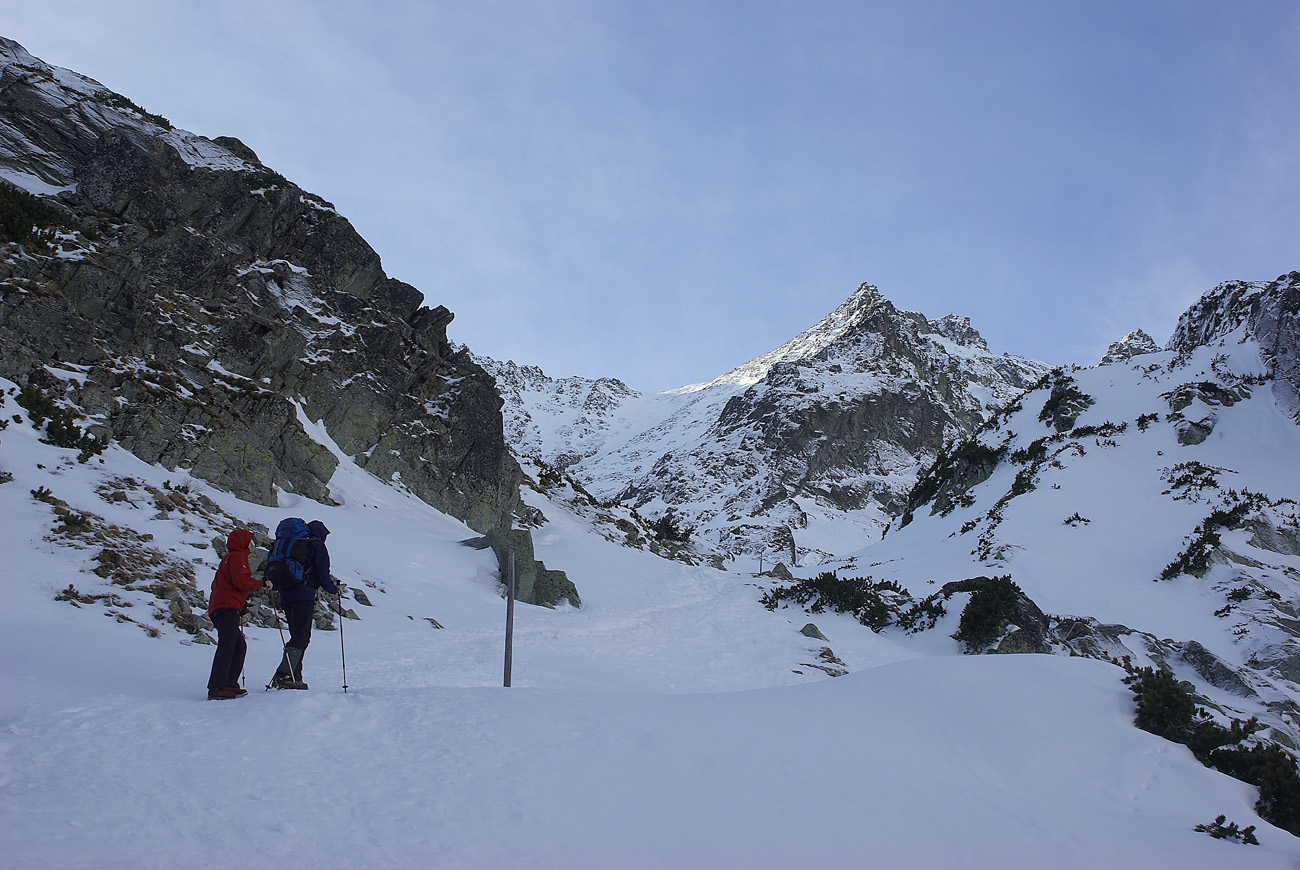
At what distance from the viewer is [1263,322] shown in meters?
35.3

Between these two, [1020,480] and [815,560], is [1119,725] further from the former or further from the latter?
[815,560]

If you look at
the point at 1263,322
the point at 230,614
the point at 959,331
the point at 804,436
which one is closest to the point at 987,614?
the point at 230,614

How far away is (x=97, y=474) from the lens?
12.3 m

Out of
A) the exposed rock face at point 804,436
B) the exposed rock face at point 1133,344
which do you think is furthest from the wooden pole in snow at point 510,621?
the exposed rock face at point 1133,344

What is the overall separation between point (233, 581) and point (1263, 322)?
46.5 metres

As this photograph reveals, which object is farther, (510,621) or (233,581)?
(510,621)

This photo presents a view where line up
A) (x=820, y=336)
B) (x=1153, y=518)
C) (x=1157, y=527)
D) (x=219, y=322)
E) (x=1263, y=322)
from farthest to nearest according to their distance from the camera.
→ (x=820, y=336)
(x=1263, y=322)
(x=1153, y=518)
(x=1157, y=527)
(x=219, y=322)

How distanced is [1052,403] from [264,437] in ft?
123

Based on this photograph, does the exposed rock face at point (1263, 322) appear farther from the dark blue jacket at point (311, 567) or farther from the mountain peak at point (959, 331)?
the mountain peak at point (959, 331)

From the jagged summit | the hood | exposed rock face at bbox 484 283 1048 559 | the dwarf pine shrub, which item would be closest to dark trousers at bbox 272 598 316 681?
the hood

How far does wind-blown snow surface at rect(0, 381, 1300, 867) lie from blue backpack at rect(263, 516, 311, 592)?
1.18 meters

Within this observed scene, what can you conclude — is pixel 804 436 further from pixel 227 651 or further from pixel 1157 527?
pixel 227 651

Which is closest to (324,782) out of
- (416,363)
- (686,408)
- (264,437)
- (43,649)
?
(43,649)

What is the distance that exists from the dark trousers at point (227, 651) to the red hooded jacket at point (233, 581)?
0.24 ft
